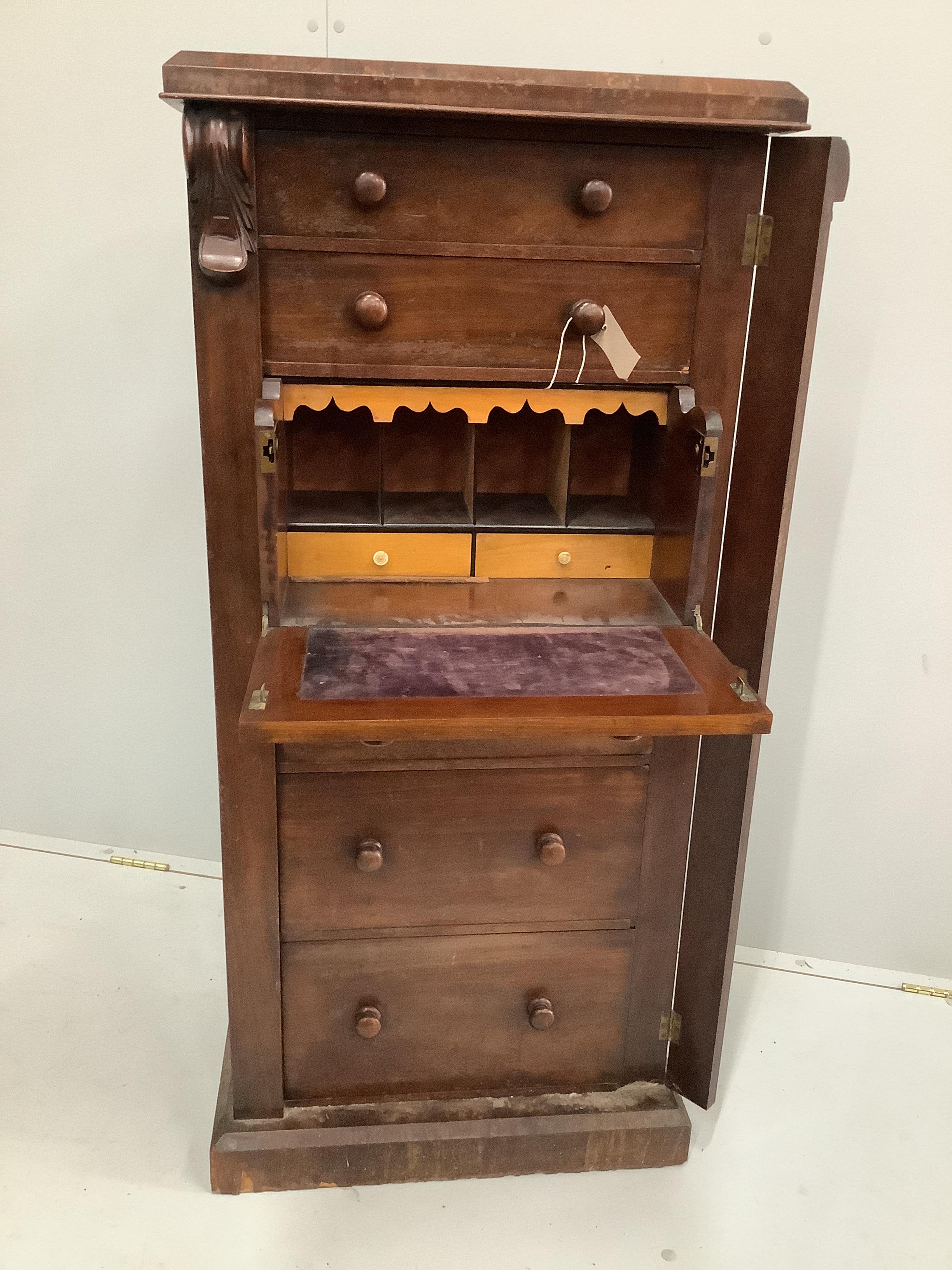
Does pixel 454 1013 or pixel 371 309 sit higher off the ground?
pixel 371 309

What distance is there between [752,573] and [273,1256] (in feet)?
Answer: 3.91

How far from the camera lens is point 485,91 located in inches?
45.6

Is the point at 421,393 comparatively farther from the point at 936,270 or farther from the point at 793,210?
the point at 936,270

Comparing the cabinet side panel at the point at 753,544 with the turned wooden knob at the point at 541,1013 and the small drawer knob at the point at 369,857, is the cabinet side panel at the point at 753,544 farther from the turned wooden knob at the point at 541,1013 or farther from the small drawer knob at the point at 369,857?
the small drawer knob at the point at 369,857

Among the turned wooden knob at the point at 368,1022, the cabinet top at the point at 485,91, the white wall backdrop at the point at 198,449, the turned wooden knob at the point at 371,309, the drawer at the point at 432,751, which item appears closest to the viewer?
the cabinet top at the point at 485,91

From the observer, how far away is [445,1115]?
1604 mm

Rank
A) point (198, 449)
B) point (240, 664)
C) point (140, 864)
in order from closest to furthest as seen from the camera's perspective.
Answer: point (240, 664) → point (198, 449) → point (140, 864)

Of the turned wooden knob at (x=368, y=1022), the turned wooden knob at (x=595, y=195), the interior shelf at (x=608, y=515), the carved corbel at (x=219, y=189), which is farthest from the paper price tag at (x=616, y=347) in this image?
the turned wooden knob at (x=368, y=1022)

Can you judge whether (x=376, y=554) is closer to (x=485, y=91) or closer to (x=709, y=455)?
(x=709, y=455)

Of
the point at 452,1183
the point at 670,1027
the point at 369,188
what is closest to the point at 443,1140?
the point at 452,1183

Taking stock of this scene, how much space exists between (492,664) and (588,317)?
45cm

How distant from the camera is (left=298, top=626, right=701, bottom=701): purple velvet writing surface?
1.18 m

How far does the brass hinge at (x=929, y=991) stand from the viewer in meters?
2.05

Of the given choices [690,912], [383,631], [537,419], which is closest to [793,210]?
[537,419]
